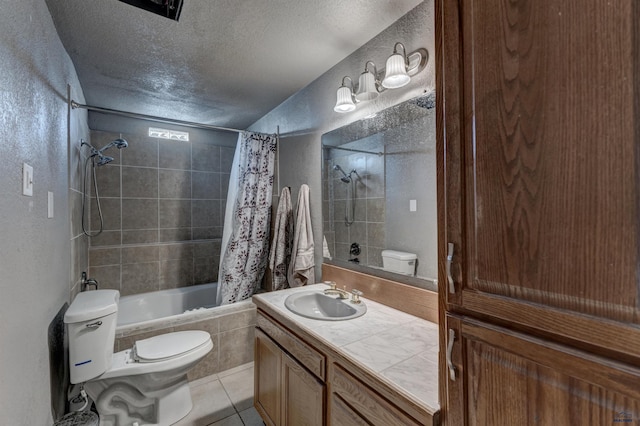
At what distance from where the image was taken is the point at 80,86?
2369mm

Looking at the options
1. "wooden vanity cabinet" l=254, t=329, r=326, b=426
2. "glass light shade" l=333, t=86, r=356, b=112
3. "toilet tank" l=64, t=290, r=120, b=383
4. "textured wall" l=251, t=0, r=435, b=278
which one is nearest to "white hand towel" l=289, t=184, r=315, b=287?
"textured wall" l=251, t=0, r=435, b=278

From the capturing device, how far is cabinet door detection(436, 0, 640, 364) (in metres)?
0.46

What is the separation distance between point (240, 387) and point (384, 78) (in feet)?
7.65

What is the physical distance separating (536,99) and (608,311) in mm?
406

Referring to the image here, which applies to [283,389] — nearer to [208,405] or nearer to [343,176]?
[208,405]

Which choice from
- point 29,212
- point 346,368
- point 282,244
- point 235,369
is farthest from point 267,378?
point 29,212

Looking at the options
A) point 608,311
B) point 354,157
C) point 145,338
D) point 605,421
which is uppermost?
point 354,157

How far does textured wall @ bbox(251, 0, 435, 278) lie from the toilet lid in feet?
3.22

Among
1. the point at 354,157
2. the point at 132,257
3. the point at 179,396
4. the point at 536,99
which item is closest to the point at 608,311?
the point at 536,99

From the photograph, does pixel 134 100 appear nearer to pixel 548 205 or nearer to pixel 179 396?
pixel 179 396

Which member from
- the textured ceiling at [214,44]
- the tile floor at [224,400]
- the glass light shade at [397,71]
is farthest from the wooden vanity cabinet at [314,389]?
the textured ceiling at [214,44]

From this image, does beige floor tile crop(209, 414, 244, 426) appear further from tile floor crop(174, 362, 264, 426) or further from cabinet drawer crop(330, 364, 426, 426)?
cabinet drawer crop(330, 364, 426, 426)

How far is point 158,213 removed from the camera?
322cm

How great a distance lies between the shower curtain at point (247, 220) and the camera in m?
2.57
